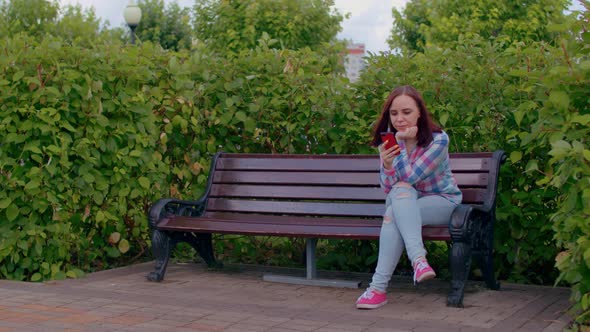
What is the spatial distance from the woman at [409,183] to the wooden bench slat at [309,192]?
1.05 ft

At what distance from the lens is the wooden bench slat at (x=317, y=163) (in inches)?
255

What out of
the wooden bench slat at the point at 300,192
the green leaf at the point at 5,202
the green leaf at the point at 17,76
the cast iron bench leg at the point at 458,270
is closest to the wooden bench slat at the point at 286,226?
the cast iron bench leg at the point at 458,270

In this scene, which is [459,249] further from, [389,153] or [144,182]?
[144,182]

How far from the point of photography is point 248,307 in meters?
5.72

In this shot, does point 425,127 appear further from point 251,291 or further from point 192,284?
point 192,284

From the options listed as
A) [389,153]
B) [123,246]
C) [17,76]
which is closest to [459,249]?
[389,153]

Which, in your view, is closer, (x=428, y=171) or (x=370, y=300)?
(x=370, y=300)

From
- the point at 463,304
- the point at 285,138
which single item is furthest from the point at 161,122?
the point at 463,304

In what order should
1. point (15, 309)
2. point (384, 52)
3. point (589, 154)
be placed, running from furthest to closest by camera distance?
point (384, 52) → point (15, 309) → point (589, 154)

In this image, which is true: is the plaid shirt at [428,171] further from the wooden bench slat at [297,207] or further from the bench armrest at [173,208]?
the bench armrest at [173,208]

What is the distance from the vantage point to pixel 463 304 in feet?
19.1

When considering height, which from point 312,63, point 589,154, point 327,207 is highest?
point 312,63

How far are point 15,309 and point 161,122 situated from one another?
249 cm

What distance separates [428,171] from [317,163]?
1413mm
